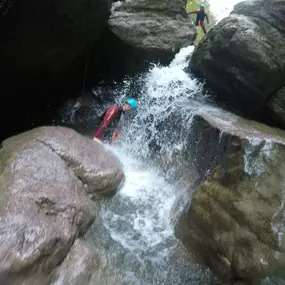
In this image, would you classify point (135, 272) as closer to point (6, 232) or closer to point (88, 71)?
point (6, 232)

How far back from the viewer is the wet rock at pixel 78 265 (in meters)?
3.28

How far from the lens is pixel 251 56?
6820 mm

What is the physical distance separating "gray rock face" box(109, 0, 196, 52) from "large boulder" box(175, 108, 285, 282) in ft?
15.9

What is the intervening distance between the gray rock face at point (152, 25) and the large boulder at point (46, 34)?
1009 millimetres

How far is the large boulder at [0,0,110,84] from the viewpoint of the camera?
554 centimetres

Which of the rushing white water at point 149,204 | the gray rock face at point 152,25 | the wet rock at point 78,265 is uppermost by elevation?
the gray rock face at point 152,25

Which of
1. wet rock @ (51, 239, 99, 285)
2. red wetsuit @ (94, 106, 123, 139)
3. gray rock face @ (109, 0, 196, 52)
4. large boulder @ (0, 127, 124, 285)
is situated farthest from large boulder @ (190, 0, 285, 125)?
wet rock @ (51, 239, 99, 285)

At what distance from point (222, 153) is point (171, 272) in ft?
7.02

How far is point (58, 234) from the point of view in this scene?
133 inches

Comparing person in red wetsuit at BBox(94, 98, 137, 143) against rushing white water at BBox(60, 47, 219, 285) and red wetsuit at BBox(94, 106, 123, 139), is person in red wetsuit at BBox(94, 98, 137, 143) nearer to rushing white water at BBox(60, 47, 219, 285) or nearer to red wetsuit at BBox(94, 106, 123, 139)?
red wetsuit at BBox(94, 106, 123, 139)

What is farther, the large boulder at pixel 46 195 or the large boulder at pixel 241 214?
the large boulder at pixel 241 214

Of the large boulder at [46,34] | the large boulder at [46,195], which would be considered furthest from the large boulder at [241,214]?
the large boulder at [46,34]

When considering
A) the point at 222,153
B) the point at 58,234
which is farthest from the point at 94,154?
the point at 222,153

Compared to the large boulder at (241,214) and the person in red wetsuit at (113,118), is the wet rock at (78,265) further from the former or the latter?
the person in red wetsuit at (113,118)
